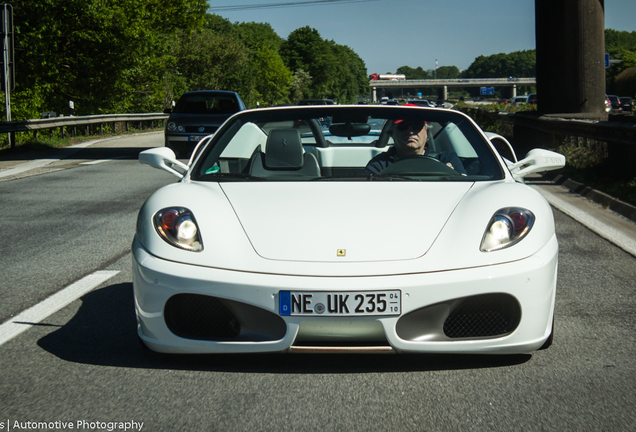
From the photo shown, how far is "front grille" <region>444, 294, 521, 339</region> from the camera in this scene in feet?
9.50

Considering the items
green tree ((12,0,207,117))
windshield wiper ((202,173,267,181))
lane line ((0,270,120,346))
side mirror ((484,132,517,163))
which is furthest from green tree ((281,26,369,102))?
windshield wiper ((202,173,267,181))

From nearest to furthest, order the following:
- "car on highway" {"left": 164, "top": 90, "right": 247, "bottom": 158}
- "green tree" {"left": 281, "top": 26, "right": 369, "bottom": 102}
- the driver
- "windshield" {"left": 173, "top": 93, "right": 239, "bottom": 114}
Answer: the driver, "car on highway" {"left": 164, "top": 90, "right": 247, "bottom": 158}, "windshield" {"left": 173, "top": 93, "right": 239, "bottom": 114}, "green tree" {"left": 281, "top": 26, "right": 369, "bottom": 102}

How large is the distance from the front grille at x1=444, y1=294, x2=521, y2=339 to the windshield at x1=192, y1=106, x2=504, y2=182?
970 mm

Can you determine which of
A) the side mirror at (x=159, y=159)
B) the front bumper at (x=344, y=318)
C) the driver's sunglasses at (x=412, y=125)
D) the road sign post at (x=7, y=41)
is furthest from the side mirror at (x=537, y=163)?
the road sign post at (x=7, y=41)

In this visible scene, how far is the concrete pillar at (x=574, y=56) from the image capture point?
1341cm

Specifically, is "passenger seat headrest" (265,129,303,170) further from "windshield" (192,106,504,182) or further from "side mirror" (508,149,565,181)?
"side mirror" (508,149,565,181)

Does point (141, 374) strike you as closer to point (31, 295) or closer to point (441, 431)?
point (441, 431)

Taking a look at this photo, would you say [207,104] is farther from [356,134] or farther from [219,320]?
[219,320]

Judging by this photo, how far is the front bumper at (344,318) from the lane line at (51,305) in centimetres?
117

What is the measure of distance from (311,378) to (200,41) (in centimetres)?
6547

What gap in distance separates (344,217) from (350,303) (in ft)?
1.61

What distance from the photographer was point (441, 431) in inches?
98.4

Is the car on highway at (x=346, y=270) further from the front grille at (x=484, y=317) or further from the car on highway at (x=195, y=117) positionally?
the car on highway at (x=195, y=117)

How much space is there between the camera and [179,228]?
313 centimetres
